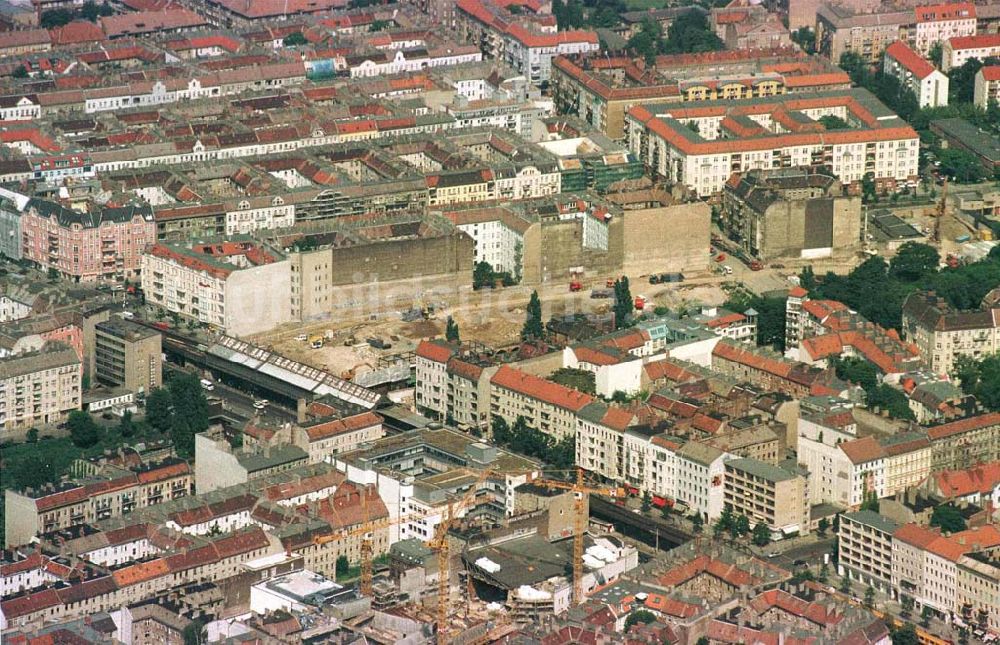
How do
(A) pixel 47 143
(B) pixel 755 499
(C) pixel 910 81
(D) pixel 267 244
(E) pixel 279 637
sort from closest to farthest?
1. (E) pixel 279 637
2. (B) pixel 755 499
3. (D) pixel 267 244
4. (A) pixel 47 143
5. (C) pixel 910 81

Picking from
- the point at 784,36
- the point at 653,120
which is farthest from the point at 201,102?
the point at 784,36

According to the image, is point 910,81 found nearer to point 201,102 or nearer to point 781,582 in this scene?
point 201,102

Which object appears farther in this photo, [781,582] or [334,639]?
[781,582]

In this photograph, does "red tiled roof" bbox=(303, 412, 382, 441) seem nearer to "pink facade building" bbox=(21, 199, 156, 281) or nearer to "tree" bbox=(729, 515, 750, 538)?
"tree" bbox=(729, 515, 750, 538)

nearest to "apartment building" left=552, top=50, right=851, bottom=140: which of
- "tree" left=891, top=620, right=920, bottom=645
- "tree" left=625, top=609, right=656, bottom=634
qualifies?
"tree" left=891, top=620, right=920, bottom=645

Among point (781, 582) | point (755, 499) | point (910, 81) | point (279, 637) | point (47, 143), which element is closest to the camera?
point (279, 637)

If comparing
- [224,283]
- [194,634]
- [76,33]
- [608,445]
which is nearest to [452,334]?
→ [224,283]
